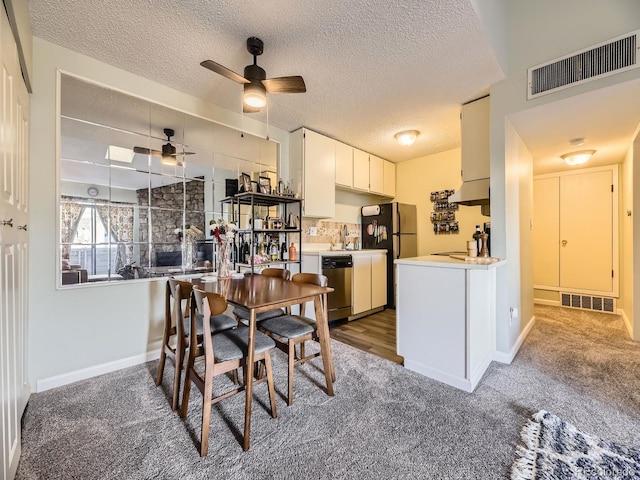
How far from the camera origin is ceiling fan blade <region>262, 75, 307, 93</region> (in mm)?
2029

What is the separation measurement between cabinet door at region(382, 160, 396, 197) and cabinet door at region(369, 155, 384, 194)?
100 mm

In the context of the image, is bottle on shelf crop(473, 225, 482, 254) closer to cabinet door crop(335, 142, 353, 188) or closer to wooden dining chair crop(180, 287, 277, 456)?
cabinet door crop(335, 142, 353, 188)

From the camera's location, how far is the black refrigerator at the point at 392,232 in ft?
13.9

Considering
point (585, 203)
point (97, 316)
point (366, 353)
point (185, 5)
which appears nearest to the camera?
point (185, 5)

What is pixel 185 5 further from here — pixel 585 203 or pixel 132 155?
pixel 585 203

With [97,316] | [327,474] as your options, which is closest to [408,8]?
[327,474]

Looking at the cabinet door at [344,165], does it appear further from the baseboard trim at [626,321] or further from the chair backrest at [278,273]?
the baseboard trim at [626,321]

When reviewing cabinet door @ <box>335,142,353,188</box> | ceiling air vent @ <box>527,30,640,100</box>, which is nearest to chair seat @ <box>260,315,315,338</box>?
cabinet door @ <box>335,142,353,188</box>

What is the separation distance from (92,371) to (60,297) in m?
0.64

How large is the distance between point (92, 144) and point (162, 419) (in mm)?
2191

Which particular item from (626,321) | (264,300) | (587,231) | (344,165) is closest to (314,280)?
(264,300)

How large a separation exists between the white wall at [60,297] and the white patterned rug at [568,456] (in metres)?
2.81

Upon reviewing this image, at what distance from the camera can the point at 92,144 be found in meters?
2.24

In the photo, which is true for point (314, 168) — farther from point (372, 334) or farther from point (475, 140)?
point (372, 334)
